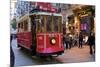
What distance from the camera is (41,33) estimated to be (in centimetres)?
182

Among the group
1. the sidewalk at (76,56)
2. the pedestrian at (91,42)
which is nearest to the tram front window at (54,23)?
the sidewalk at (76,56)

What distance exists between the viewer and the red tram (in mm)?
1765

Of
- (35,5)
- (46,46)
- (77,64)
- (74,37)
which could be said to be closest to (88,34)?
(74,37)

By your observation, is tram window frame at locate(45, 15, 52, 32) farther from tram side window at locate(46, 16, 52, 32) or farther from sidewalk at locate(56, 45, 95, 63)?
sidewalk at locate(56, 45, 95, 63)

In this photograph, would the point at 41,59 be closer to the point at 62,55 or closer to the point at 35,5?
the point at 62,55

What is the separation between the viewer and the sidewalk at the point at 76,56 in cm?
189

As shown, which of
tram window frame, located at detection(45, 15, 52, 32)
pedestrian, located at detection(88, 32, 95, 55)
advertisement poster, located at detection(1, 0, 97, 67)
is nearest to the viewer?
advertisement poster, located at detection(1, 0, 97, 67)

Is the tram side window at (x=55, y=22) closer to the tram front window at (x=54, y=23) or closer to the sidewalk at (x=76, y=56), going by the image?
the tram front window at (x=54, y=23)

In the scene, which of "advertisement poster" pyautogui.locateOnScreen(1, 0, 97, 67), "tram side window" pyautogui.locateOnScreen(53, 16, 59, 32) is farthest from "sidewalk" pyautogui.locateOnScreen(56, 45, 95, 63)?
"tram side window" pyautogui.locateOnScreen(53, 16, 59, 32)

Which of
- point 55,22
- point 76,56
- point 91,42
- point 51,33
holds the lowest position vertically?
point 76,56

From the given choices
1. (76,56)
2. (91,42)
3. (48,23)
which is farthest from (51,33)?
(91,42)

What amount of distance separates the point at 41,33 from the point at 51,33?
0.34ft

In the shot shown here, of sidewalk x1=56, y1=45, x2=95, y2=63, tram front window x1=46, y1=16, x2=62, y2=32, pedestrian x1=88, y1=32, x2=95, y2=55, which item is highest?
tram front window x1=46, y1=16, x2=62, y2=32

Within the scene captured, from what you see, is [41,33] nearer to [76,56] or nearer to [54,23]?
[54,23]
